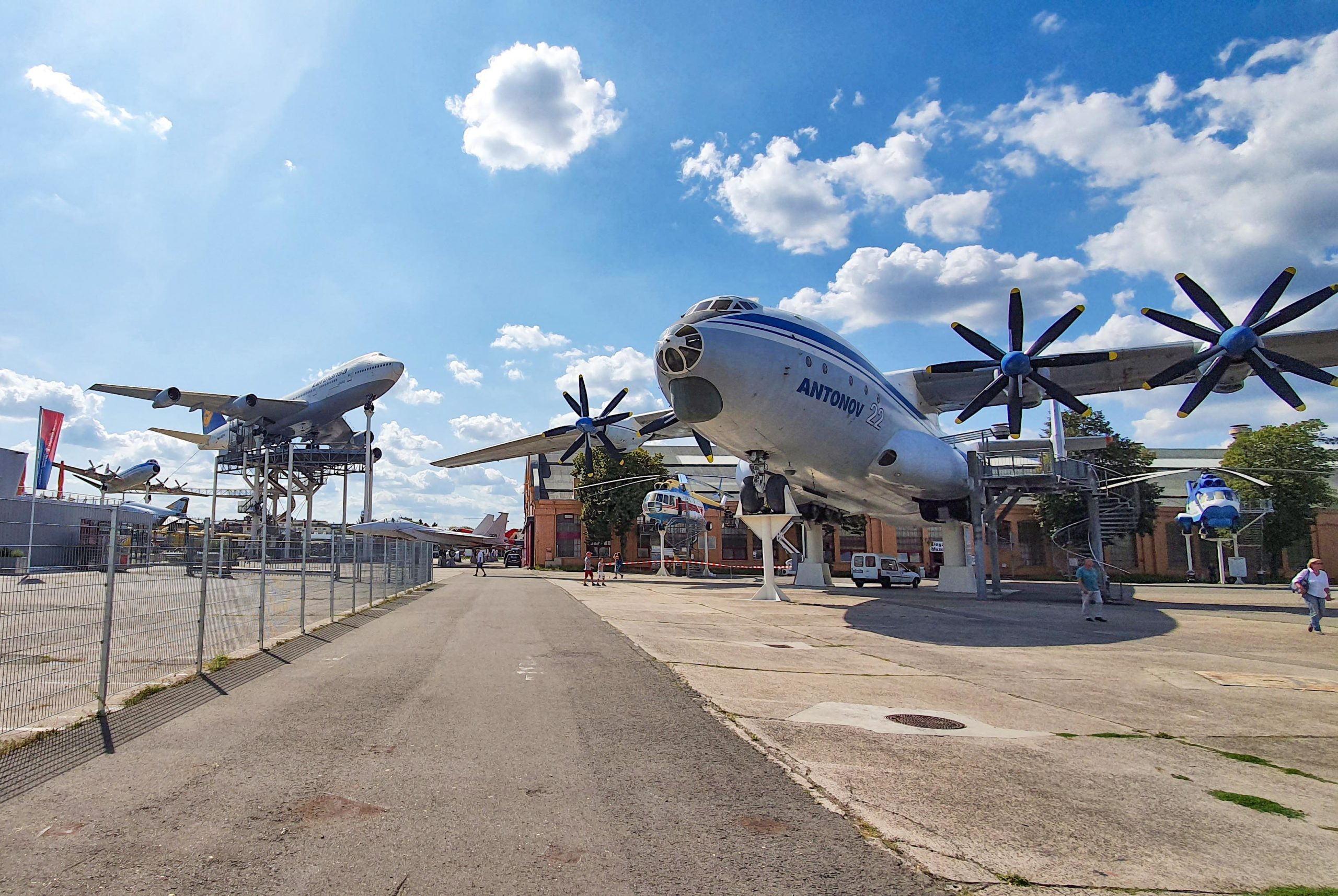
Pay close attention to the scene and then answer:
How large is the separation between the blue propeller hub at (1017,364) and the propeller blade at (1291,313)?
18.1 ft

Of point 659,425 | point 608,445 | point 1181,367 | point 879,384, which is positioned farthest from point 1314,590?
point 608,445

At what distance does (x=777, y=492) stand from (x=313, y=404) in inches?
1696

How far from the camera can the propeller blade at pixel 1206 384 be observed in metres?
19.0

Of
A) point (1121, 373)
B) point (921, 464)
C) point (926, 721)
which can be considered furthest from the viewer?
point (1121, 373)

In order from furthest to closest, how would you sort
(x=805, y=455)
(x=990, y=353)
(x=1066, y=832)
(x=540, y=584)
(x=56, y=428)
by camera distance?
1. (x=56, y=428)
2. (x=540, y=584)
3. (x=990, y=353)
4. (x=805, y=455)
5. (x=1066, y=832)

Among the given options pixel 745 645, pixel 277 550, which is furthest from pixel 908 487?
pixel 277 550

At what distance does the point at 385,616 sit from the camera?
16844 mm

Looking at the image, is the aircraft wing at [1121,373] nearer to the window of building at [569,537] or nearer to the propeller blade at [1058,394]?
the propeller blade at [1058,394]

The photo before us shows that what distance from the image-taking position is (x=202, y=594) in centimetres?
879

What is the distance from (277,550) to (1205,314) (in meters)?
23.6

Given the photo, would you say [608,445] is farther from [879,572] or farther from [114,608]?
[114,608]

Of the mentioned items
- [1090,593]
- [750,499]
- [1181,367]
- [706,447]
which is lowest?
[1090,593]

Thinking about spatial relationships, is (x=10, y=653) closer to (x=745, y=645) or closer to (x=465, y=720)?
(x=465, y=720)

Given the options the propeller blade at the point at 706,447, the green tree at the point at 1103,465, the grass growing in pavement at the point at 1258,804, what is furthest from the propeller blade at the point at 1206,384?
the green tree at the point at 1103,465
